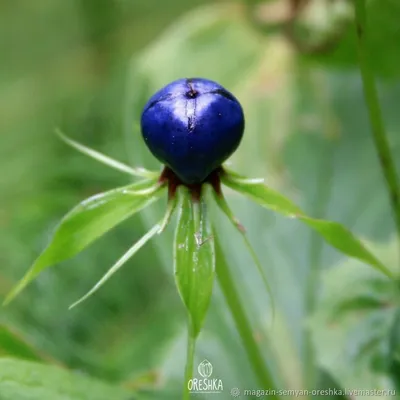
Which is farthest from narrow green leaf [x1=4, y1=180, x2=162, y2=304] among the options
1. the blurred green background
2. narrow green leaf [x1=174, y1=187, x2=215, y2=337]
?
the blurred green background

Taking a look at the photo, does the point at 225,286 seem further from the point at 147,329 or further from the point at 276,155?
the point at 147,329

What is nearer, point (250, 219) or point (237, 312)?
point (237, 312)

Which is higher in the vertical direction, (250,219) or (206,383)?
(250,219)

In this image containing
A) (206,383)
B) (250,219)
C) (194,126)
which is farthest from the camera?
(250,219)

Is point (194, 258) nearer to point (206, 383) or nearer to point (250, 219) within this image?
point (206, 383)

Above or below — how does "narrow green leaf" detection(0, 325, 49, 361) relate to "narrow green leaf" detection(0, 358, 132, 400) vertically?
above

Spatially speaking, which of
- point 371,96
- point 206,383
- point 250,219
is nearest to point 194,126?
point 371,96

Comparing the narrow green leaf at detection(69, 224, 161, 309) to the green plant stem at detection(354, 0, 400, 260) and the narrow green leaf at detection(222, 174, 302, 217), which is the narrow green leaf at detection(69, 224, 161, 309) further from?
the green plant stem at detection(354, 0, 400, 260)

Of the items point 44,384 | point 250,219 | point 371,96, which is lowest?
point 44,384
